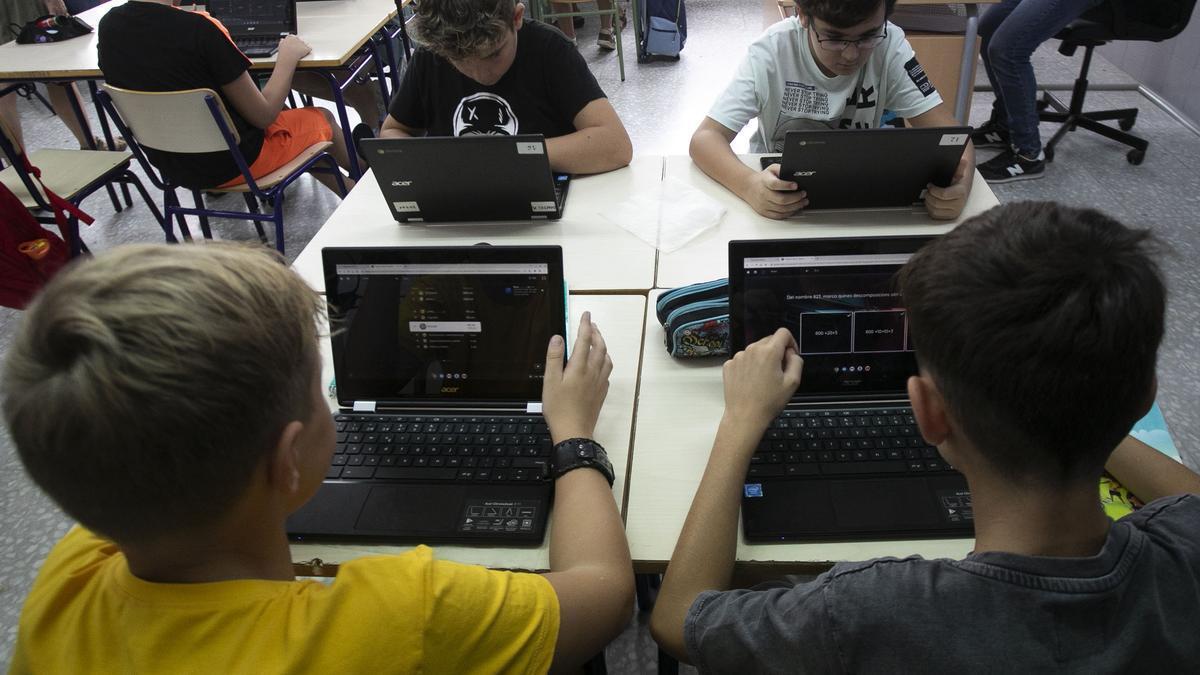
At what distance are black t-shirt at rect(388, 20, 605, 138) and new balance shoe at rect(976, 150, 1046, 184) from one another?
1930 millimetres

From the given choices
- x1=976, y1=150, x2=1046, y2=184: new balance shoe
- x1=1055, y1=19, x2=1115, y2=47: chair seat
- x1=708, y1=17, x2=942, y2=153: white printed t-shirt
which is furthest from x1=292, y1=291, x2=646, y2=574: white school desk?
x1=1055, y1=19, x2=1115, y2=47: chair seat

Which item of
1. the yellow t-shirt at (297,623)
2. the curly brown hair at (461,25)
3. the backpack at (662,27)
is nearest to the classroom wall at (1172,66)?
the backpack at (662,27)

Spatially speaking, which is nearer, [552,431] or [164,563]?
[164,563]

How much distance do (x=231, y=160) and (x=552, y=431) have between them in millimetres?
2019

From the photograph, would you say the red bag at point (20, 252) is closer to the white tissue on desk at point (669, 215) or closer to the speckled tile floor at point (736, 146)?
the speckled tile floor at point (736, 146)

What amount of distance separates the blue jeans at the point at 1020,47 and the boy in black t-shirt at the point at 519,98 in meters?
1.92

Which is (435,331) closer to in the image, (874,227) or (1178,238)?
(874,227)

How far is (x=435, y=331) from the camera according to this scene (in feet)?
3.51

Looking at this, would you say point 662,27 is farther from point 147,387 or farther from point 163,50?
point 147,387

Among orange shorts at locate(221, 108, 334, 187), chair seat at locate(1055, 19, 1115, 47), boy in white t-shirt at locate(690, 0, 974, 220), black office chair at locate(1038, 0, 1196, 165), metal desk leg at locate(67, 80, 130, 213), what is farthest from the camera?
metal desk leg at locate(67, 80, 130, 213)

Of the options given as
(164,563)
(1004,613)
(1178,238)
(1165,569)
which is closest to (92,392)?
(164,563)

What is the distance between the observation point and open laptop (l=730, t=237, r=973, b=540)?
89cm

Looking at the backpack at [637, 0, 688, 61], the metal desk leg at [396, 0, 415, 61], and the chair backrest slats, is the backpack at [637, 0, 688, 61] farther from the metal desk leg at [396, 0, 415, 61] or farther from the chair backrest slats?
the chair backrest slats

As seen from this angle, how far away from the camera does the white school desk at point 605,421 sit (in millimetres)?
896
